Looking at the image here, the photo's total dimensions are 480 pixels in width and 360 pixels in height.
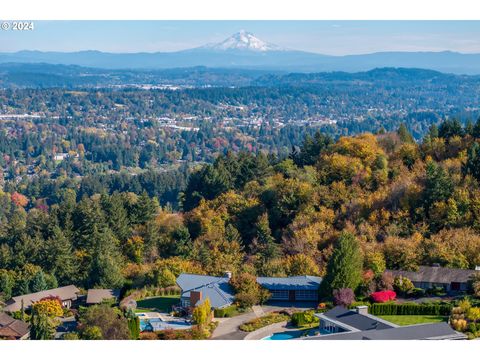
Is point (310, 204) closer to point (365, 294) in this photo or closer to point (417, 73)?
point (365, 294)

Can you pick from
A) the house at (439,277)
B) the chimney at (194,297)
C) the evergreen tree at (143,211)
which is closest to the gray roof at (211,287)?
the chimney at (194,297)

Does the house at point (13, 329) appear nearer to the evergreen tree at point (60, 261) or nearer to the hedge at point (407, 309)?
the evergreen tree at point (60, 261)

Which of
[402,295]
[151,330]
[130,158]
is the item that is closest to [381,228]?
[402,295]

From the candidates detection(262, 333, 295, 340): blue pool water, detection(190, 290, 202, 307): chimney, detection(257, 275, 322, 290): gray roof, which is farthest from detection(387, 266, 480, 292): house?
detection(190, 290, 202, 307): chimney

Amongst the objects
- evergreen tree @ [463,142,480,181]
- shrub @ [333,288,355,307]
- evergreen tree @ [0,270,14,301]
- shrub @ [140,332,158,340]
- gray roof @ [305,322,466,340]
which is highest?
evergreen tree @ [463,142,480,181]

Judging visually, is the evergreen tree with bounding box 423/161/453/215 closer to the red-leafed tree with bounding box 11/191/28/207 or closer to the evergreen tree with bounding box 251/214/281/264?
the evergreen tree with bounding box 251/214/281/264

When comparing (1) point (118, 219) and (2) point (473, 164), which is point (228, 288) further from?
(2) point (473, 164)

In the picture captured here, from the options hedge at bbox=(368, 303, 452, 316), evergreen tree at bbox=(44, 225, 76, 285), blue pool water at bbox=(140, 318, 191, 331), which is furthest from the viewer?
evergreen tree at bbox=(44, 225, 76, 285)
